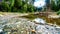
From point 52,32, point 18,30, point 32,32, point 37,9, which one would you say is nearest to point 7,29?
point 18,30

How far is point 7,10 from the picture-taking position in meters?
11.2

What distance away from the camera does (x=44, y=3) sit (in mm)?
12391

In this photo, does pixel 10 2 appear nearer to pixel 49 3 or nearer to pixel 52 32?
pixel 49 3

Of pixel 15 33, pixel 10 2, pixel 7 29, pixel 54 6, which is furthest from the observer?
pixel 54 6

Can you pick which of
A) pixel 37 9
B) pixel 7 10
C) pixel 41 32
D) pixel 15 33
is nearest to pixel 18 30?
pixel 15 33

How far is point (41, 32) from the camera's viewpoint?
19.5ft

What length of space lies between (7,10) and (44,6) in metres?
2.61

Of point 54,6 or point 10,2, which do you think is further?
point 54,6

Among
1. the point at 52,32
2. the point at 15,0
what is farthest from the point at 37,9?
the point at 52,32

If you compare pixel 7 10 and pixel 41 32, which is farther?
pixel 7 10

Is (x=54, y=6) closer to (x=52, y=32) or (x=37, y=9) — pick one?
(x=37, y=9)

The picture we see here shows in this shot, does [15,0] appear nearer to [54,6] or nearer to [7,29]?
[54,6]

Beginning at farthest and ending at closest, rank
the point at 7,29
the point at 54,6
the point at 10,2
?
the point at 54,6 < the point at 10,2 < the point at 7,29

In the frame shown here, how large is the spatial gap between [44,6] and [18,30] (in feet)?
21.8
